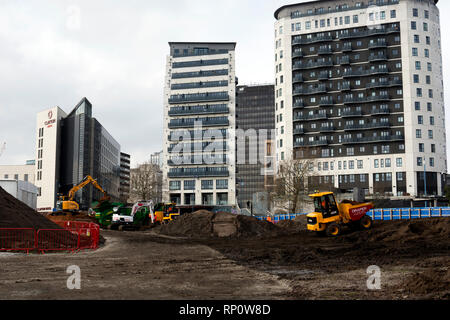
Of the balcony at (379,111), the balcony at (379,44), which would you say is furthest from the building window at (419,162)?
the balcony at (379,44)

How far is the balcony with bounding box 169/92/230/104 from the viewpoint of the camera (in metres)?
115

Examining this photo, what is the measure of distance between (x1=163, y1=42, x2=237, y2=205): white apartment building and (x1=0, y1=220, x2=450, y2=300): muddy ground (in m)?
89.6

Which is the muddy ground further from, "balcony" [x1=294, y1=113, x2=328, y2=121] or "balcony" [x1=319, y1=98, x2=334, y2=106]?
"balcony" [x1=319, y1=98, x2=334, y2=106]

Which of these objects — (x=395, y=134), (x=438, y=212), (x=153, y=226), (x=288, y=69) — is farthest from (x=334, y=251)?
(x=288, y=69)

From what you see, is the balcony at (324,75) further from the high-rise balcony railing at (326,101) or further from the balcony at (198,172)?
the balcony at (198,172)

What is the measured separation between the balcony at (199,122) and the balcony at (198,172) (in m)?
11.7

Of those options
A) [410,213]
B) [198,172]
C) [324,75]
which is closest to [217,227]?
[410,213]

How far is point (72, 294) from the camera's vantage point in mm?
10594

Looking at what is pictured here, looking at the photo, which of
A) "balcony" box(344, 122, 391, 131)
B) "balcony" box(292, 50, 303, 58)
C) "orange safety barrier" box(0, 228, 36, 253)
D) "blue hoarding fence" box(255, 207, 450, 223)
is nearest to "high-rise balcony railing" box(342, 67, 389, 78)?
"balcony" box(292, 50, 303, 58)

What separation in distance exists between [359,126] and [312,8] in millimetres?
31926

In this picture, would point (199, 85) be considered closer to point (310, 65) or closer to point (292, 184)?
point (310, 65)

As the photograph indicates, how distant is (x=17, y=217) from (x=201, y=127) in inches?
3571

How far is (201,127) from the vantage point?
380 feet
